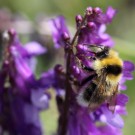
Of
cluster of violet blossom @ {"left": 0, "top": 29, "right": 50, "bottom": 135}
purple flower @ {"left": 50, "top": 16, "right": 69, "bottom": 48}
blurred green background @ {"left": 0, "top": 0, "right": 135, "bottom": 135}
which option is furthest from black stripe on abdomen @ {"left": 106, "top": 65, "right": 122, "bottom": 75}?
blurred green background @ {"left": 0, "top": 0, "right": 135, "bottom": 135}

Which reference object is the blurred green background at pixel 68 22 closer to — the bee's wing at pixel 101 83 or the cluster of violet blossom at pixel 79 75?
the cluster of violet blossom at pixel 79 75

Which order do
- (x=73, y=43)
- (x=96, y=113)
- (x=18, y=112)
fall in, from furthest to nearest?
(x=18, y=112) → (x=96, y=113) → (x=73, y=43)

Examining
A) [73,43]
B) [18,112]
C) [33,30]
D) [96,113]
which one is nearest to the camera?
[73,43]

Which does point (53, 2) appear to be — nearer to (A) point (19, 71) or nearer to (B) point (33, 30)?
(B) point (33, 30)

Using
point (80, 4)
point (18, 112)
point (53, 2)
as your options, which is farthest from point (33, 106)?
point (53, 2)

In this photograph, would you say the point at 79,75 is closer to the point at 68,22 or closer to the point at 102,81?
the point at 102,81
